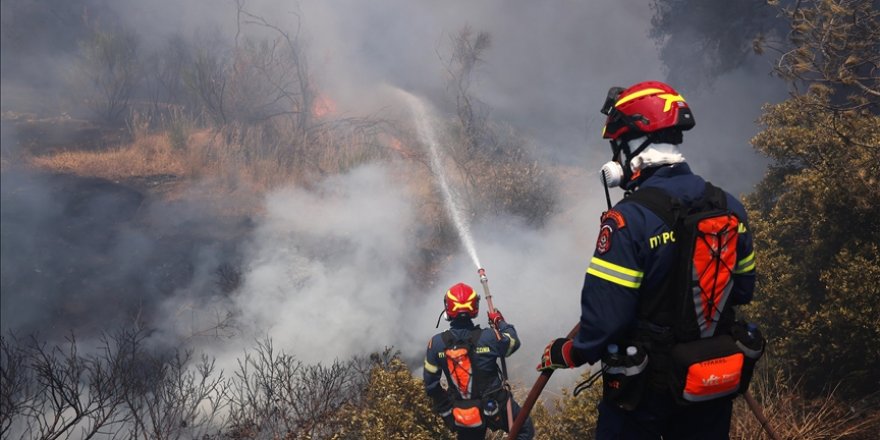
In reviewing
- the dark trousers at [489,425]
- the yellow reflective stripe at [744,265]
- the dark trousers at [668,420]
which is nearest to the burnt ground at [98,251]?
the dark trousers at [489,425]

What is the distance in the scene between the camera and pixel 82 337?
7.76 meters

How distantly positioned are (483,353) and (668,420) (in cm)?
221

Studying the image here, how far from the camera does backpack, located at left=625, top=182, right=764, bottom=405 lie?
6.79 feet

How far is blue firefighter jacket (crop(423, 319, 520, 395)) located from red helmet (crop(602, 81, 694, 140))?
241 cm

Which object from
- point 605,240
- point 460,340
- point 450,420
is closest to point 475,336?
point 460,340

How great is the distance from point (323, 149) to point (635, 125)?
11.5 meters

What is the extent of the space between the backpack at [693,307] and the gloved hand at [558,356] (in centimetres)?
27

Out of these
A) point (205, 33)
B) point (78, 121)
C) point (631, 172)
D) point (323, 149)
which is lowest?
point (631, 172)

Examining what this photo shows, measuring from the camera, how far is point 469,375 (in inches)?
172

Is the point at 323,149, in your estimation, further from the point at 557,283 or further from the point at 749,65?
the point at 749,65

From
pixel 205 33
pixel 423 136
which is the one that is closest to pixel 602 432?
pixel 423 136

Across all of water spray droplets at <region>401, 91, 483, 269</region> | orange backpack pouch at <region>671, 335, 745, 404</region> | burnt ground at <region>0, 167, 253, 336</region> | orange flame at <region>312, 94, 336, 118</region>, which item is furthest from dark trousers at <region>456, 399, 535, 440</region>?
orange flame at <region>312, 94, 336, 118</region>

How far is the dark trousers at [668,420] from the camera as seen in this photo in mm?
2182

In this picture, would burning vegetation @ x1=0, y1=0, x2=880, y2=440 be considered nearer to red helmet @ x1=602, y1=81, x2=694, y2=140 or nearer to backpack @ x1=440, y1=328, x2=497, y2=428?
backpack @ x1=440, y1=328, x2=497, y2=428
